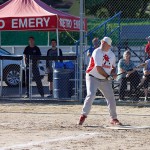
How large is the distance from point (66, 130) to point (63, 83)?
20.5 feet

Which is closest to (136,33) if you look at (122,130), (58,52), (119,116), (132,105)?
(58,52)

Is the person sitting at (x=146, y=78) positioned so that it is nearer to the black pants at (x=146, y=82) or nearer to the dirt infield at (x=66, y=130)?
the black pants at (x=146, y=82)

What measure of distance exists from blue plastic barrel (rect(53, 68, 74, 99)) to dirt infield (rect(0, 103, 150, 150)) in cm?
122

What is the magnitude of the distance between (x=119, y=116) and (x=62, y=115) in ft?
4.52

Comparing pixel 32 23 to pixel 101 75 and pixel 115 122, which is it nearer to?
pixel 101 75

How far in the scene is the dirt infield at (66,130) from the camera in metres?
11.2

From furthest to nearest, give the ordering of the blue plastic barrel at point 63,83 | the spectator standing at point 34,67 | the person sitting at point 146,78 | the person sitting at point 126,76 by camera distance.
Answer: the spectator standing at point 34,67
the blue plastic barrel at point 63,83
the person sitting at point 126,76
the person sitting at point 146,78

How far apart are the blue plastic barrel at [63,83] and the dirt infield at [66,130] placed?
122 centimetres

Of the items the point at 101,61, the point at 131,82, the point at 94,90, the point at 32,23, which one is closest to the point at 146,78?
the point at 131,82

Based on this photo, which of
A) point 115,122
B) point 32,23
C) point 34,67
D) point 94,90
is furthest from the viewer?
point 32,23

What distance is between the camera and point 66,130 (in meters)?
13.1

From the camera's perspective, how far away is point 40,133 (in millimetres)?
12578

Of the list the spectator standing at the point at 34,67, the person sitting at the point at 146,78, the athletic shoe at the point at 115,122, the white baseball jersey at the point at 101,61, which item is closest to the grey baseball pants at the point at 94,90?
the white baseball jersey at the point at 101,61

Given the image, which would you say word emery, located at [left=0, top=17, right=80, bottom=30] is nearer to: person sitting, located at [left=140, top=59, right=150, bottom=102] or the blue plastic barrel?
the blue plastic barrel
